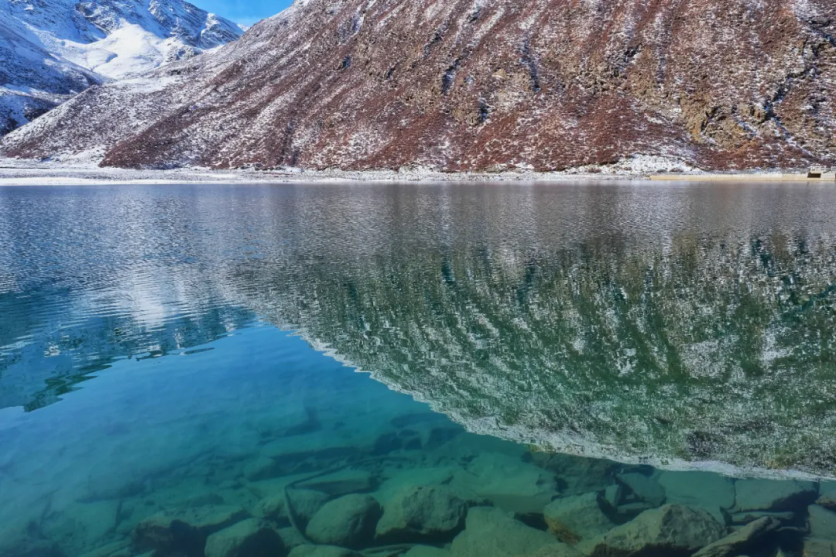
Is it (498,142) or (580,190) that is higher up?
(498,142)

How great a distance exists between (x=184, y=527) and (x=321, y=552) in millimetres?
1938

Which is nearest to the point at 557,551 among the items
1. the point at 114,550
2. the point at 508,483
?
the point at 508,483

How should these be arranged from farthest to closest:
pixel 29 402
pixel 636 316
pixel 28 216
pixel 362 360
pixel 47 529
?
pixel 28 216 < pixel 636 316 < pixel 362 360 < pixel 29 402 < pixel 47 529

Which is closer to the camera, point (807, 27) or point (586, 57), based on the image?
point (807, 27)

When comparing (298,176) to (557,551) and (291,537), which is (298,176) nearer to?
(291,537)

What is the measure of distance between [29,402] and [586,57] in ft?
331

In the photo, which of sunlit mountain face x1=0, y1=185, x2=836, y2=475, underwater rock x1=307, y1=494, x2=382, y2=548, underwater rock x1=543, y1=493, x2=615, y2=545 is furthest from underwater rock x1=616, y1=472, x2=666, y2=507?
underwater rock x1=307, y1=494, x2=382, y2=548

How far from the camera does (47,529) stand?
7113 mm

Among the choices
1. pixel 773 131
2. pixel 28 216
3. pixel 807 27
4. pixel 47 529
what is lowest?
pixel 47 529

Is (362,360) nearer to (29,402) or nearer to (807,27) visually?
(29,402)

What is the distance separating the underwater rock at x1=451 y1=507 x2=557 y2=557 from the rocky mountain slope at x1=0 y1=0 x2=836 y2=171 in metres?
79.1

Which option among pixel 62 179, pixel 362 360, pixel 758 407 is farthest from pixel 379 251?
pixel 62 179

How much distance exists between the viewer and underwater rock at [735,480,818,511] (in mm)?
6962

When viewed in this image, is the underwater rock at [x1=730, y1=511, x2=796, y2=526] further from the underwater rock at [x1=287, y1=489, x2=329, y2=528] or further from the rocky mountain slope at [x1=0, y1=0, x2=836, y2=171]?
the rocky mountain slope at [x1=0, y1=0, x2=836, y2=171]
